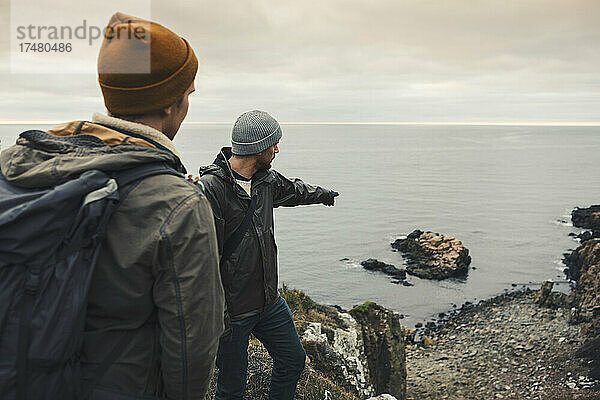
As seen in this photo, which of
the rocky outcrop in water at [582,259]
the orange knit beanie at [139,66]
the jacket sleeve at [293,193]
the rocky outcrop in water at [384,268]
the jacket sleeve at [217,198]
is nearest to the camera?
the orange knit beanie at [139,66]

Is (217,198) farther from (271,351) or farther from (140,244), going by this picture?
(140,244)

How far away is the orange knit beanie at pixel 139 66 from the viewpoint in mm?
2631

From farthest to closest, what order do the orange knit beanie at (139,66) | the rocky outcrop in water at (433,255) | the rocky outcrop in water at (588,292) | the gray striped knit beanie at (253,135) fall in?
the rocky outcrop in water at (433,255)
the rocky outcrop in water at (588,292)
the gray striped knit beanie at (253,135)
the orange knit beanie at (139,66)

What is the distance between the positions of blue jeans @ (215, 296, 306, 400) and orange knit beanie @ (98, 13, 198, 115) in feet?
9.10

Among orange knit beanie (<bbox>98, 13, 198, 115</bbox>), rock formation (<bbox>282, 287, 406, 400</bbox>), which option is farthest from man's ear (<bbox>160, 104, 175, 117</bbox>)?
rock formation (<bbox>282, 287, 406, 400</bbox>)

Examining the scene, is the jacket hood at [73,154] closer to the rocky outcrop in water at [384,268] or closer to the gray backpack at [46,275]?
the gray backpack at [46,275]

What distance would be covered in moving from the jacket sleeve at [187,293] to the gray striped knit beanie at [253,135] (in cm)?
266

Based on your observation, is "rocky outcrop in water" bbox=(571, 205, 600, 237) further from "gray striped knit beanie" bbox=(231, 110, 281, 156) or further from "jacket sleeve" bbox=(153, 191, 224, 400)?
"jacket sleeve" bbox=(153, 191, 224, 400)

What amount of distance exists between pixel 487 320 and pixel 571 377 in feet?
32.6

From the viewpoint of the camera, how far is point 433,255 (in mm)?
38469

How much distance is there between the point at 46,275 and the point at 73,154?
59 centimetres

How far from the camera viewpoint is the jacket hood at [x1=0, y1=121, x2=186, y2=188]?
2338mm

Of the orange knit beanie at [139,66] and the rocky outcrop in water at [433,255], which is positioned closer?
the orange knit beanie at [139,66]

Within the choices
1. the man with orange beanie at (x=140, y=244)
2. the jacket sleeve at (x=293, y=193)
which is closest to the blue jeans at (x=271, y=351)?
the jacket sleeve at (x=293, y=193)
